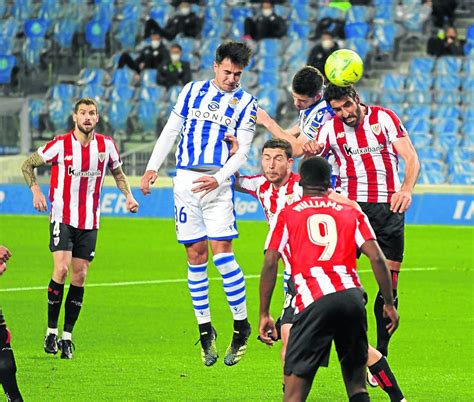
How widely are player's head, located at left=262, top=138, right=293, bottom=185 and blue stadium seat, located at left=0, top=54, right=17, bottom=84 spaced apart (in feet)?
62.2

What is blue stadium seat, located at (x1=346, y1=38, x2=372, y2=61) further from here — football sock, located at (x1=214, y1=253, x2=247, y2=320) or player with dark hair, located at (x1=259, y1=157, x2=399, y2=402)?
player with dark hair, located at (x1=259, y1=157, x2=399, y2=402)

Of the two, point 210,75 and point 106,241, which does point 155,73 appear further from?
point 106,241

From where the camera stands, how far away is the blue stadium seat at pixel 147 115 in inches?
981

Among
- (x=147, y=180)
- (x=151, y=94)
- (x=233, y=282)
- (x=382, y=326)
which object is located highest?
(x=147, y=180)

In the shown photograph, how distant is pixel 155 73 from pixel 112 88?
971 mm

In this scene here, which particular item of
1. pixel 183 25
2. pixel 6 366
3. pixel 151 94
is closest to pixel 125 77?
pixel 151 94

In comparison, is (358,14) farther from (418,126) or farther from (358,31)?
(418,126)

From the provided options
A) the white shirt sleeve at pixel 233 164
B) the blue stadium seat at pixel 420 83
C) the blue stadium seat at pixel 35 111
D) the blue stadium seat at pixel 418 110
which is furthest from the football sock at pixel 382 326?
the blue stadium seat at pixel 35 111

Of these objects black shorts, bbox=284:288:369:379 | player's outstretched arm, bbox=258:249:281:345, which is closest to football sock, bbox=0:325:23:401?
player's outstretched arm, bbox=258:249:281:345

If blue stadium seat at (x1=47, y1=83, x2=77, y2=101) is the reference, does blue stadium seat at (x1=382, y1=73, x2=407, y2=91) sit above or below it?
above

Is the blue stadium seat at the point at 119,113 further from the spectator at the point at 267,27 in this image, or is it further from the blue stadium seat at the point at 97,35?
the spectator at the point at 267,27

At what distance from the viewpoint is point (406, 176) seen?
8461mm

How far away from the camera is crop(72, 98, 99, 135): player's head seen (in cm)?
995

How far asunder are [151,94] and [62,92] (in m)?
1.95
